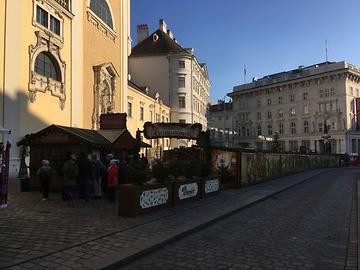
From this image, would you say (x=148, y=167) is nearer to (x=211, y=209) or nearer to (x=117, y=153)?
(x=211, y=209)

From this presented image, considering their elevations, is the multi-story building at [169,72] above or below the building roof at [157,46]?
below

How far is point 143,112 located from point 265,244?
47656 millimetres

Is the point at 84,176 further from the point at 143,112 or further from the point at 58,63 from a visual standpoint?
the point at 143,112

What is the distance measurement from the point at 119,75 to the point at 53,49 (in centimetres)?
1436

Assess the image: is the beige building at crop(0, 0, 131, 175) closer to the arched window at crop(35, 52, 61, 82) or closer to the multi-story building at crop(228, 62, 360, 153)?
the arched window at crop(35, 52, 61, 82)

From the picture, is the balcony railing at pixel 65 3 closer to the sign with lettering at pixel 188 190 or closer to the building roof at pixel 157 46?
the sign with lettering at pixel 188 190

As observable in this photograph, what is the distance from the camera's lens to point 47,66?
30578 mm

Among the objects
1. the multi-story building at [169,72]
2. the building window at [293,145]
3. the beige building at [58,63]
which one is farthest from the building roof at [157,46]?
the building window at [293,145]

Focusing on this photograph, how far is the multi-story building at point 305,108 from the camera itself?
3455 inches

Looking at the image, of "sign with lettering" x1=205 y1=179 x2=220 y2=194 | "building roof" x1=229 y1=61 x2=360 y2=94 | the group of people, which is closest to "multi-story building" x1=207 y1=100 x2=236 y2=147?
"building roof" x1=229 y1=61 x2=360 y2=94

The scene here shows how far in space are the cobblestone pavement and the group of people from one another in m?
4.43

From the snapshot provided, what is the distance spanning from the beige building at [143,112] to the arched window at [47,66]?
49.5ft

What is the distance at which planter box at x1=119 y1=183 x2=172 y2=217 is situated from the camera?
12109 millimetres

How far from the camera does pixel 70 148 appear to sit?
18.6 metres
